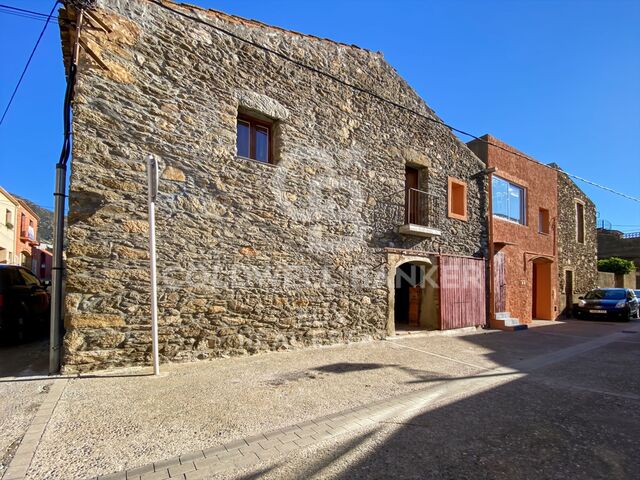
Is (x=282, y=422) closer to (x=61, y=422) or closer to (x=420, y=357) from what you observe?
(x=61, y=422)

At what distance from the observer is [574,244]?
52.0ft

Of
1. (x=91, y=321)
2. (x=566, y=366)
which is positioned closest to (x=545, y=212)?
(x=566, y=366)

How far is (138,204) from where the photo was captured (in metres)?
5.39

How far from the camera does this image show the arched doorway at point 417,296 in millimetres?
9445

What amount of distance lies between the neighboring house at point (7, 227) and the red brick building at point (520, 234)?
2168cm

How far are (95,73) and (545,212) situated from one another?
50.0 feet

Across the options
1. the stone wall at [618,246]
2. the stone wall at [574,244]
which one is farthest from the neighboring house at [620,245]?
the stone wall at [574,244]

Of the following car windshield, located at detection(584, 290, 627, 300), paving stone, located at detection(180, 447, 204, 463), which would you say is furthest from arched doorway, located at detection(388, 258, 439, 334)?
car windshield, located at detection(584, 290, 627, 300)

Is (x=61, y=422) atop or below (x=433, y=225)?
below

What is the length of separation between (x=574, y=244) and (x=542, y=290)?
3379 millimetres

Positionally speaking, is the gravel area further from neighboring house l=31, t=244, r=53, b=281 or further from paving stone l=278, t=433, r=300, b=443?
neighboring house l=31, t=244, r=53, b=281

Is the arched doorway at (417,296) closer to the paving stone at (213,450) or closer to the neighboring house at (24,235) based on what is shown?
the paving stone at (213,450)

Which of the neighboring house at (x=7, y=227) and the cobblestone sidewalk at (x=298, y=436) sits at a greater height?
the neighboring house at (x=7, y=227)

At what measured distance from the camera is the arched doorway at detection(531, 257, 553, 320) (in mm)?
14070
